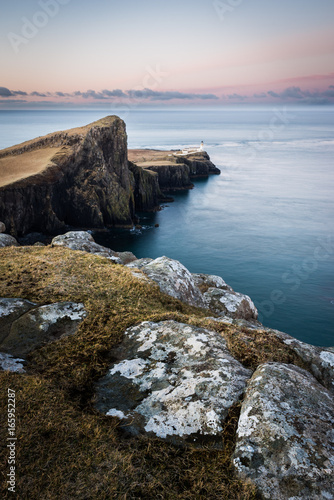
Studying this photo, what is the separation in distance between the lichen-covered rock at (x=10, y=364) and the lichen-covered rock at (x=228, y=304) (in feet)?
36.9

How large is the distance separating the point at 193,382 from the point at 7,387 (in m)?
3.93

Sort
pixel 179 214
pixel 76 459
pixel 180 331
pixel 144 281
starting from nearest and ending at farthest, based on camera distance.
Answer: pixel 76 459, pixel 180 331, pixel 144 281, pixel 179 214

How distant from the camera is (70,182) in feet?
233

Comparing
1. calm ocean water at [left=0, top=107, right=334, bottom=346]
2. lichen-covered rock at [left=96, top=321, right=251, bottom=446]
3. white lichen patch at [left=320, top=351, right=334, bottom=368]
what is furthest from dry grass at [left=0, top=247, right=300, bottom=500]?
calm ocean water at [left=0, top=107, right=334, bottom=346]

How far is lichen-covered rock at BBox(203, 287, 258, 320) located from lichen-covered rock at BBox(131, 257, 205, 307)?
0.84 m

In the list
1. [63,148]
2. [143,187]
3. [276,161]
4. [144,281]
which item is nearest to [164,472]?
[144,281]

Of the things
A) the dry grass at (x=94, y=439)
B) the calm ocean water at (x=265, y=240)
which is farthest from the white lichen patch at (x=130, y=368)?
the calm ocean water at (x=265, y=240)

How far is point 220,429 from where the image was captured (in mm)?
5719

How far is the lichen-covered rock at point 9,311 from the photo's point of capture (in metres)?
8.46

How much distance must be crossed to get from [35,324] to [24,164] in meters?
71.3

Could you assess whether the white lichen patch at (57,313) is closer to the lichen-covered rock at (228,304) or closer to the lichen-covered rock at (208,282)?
the lichen-covered rock at (228,304)

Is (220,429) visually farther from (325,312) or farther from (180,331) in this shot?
(325,312)

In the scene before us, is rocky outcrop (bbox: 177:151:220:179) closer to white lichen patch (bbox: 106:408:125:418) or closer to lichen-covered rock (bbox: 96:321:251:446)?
lichen-covered rock (bbox: 96:321:251:446)

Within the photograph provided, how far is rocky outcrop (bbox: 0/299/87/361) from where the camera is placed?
8.01 m
